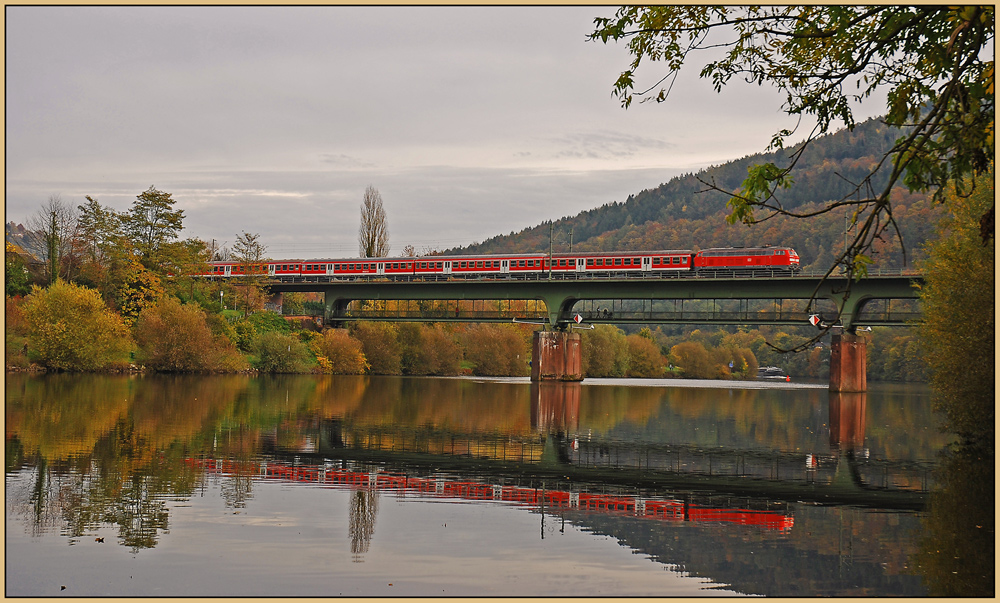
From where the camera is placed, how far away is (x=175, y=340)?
7425 centimetres

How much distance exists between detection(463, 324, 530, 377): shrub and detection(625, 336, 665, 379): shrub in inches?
740

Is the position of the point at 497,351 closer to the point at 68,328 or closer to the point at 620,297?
the point at 620,297

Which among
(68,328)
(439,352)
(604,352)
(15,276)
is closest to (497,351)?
(439,352)

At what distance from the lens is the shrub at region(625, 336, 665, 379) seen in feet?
408

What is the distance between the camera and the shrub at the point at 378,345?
102000 millimetres

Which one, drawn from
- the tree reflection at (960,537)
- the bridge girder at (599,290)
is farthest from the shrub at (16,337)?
the tree reflection at (960,537)

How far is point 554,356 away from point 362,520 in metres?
73.2

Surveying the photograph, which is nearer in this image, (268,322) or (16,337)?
(16,337)

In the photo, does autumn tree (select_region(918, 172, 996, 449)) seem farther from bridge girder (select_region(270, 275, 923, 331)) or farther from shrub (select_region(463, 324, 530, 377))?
shrub (select_region(463, 324, 530, 377))

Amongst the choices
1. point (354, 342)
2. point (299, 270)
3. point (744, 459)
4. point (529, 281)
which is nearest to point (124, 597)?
point (744, 459)

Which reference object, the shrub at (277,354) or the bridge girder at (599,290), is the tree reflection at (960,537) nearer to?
the bridge girder at (599,290)

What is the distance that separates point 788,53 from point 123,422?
25658 mm

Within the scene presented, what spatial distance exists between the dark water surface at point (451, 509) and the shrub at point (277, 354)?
52831 mm

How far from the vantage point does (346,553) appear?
12.4m
